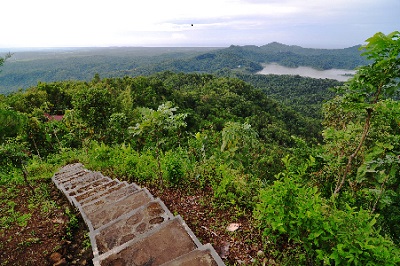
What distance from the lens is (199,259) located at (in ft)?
8.51

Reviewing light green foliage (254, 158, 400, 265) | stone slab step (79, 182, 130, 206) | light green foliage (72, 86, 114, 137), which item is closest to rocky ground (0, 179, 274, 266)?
stone slab step (79, 182, 130, 206)

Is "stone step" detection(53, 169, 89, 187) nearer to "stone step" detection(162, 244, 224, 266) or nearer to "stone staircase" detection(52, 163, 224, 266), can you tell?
"stone staircase" detection(52, 163, 224, 266)

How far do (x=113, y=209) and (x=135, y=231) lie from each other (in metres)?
0.83

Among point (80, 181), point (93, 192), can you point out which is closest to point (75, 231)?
point (93, 192)

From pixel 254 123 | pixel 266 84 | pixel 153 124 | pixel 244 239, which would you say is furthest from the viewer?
pixel 266 84

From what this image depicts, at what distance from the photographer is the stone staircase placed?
107 inches

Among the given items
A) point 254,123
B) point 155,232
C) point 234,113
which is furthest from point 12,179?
point 234,113

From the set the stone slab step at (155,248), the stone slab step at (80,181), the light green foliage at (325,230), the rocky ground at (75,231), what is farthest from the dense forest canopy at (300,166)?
the stone slab step at (155,248)

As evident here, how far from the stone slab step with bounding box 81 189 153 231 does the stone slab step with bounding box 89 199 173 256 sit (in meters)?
0.33

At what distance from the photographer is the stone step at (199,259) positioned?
8.33 ft

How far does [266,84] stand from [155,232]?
116 metres

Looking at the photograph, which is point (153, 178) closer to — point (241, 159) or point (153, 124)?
point (153, 124)

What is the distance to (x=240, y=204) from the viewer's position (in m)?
4.06

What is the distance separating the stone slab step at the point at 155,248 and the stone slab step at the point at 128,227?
0.26 meters
